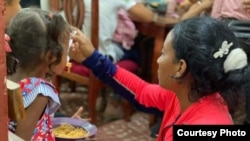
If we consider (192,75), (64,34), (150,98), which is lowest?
(150,98)

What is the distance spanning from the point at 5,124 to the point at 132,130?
7.51 feet

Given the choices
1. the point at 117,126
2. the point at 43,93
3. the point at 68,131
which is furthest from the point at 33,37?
the point at 117,126

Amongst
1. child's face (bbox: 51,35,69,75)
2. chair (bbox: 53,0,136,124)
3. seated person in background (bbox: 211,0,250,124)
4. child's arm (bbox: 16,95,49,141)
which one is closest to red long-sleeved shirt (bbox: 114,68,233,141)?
child's face (bbox: 51,35,69,75)

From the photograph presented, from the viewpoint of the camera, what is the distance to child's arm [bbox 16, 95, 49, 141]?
53.9 inches

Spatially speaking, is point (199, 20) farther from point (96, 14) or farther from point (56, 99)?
point (96, 14)

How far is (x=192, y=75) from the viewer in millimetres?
1372

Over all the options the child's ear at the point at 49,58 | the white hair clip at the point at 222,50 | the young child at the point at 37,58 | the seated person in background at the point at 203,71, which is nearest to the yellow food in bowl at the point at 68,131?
the young child at the point at 37,58

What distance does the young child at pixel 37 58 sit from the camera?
146 centimetres

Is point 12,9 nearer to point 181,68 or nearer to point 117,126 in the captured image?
point 181,68

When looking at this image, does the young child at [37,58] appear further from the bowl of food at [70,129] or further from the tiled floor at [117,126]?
the tiled floor at [117,126]

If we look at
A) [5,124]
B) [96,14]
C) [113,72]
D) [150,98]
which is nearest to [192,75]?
[150,98]

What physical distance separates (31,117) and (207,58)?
0.57 meters

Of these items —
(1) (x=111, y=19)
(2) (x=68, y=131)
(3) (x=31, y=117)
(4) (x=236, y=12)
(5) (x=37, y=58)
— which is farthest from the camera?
(1) (x=111, y=19)

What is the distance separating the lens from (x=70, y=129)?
1.82 metres
